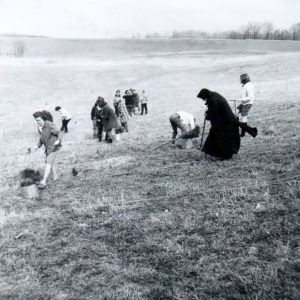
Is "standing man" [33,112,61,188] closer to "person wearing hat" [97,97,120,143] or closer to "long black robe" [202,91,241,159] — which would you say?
"long black robe" [202,91,241,159]

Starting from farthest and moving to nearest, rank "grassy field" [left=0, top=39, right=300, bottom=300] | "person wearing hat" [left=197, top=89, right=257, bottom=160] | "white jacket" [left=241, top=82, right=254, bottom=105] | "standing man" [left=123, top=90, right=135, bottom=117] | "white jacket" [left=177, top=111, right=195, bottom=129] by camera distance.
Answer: "standing man" [left=123, top=90, right=135, bottom=117]
"white jacket" [left=177, top=111, right=195, bottom=129]
"white jacket" [left=241, top=82, right=254, bottom=105]
"person wearing hat" [left=197, top=89, right=257, bottom=160]
"grassy field" [left=0, top=39, right=300, bottom=300]

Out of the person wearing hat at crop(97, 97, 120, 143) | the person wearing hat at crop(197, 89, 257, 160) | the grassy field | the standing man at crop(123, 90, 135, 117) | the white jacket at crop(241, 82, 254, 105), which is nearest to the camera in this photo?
the grassy field

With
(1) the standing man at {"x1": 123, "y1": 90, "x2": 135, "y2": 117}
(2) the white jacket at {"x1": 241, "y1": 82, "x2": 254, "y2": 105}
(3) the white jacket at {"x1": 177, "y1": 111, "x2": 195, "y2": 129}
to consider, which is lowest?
(1) the standing man at {"x1": 123, "y1": 90, "x2": 135, "y2": 117}

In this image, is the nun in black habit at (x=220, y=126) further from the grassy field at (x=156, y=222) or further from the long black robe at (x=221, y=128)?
the grassy field at (x=156, y=222)

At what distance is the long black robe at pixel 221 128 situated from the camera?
8.67m

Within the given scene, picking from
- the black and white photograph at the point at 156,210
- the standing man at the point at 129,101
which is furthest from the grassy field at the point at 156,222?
the standing man at the point at 129,101

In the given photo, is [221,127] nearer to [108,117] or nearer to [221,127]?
[221,127]

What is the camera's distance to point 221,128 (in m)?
8.83

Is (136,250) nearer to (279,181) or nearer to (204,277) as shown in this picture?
(204,277)

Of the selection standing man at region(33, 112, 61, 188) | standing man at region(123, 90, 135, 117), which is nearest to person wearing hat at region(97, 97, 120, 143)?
standing man at region(33, 112, 61, 188)

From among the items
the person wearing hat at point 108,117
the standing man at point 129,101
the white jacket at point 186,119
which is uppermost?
the white jacket at point 186,119

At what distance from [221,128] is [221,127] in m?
0.02

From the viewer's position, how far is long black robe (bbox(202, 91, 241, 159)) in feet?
28.5

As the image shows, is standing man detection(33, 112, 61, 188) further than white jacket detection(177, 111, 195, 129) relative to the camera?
No
